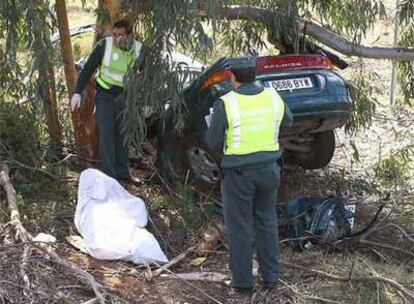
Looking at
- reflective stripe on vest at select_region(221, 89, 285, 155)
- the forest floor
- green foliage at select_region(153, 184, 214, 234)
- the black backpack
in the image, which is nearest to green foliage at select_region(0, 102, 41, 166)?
the forest floor

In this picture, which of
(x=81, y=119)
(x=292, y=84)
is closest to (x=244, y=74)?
(x=292, y=84)

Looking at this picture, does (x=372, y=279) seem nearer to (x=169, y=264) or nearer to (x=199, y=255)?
(x=199, y=255)

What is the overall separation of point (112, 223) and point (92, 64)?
1.72 metres

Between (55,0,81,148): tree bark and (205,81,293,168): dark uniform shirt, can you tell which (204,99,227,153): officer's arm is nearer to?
(205,81,293,168): dark uniform shirt

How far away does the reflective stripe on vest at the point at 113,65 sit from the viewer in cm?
658

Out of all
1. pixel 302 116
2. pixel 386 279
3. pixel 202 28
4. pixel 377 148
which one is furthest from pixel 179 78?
pixel 377 148

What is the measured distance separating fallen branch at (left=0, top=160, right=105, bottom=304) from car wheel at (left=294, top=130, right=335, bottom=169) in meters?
2.86

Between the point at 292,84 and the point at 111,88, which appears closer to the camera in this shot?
the point at 292,84

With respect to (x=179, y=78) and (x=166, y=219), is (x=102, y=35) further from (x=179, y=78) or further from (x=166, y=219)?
(x=166, y=219)

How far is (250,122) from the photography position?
4926 mm

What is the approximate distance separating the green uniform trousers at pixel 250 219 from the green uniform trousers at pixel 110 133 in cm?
194

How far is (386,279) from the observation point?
511cm

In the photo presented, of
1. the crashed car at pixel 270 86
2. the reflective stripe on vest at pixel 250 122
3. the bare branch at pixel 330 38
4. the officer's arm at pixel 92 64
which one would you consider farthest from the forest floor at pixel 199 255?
the bare branch at pixel 330 38

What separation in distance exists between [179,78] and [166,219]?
112 centimetres
